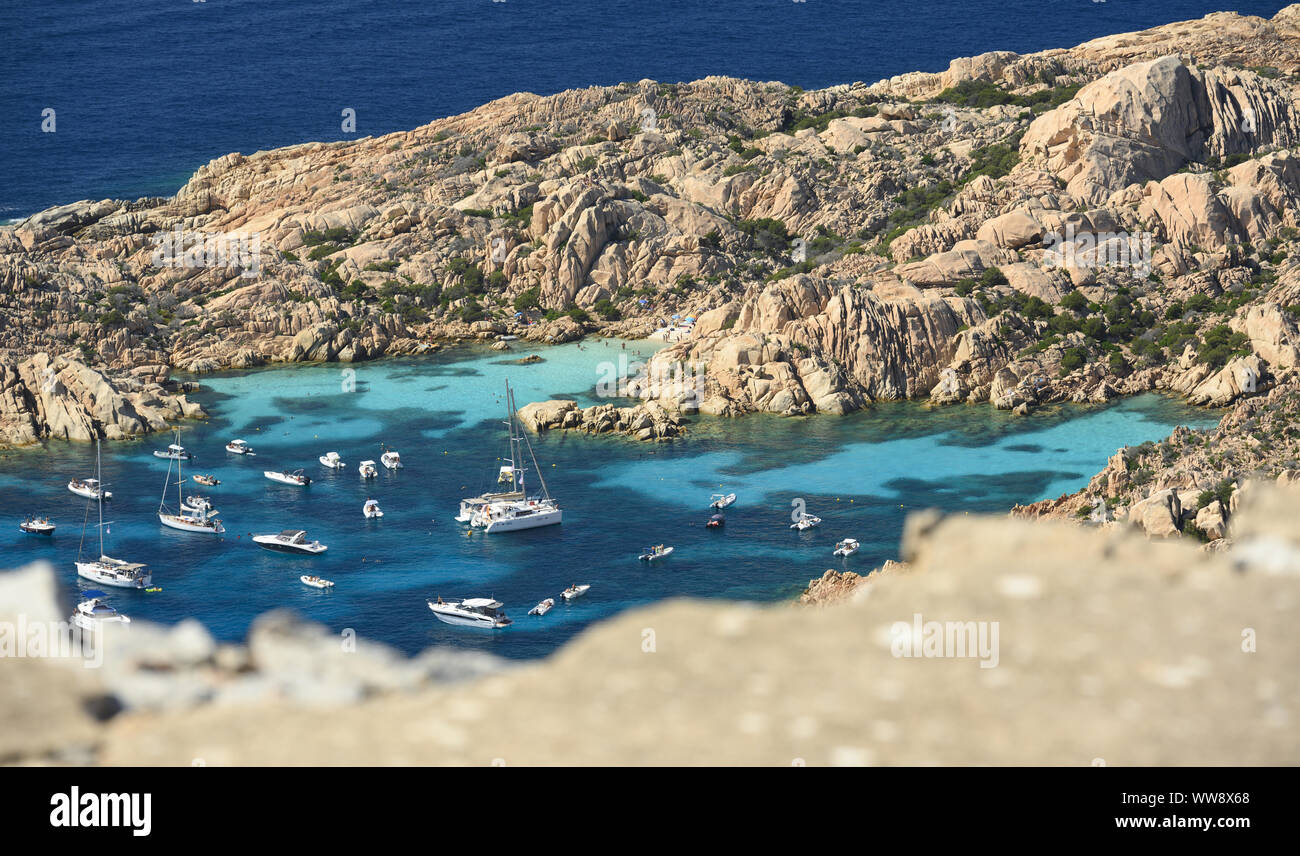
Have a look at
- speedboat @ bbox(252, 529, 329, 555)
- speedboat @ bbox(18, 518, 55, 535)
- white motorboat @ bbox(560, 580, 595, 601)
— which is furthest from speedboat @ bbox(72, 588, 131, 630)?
white motorboat @ bbox(560, 580, 595, 601)

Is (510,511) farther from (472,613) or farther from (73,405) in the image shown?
(73,405)

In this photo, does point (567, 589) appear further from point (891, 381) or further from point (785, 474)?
point (891, 381)

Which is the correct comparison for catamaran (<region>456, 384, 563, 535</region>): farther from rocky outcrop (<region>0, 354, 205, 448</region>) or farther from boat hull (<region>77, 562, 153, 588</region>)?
rocky outcrop (<region>0, 354, 205, 448</region>)

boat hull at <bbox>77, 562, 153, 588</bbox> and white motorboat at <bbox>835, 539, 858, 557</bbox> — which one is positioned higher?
white motorboat at <bbox>835, 539, 858, 557</bbox>

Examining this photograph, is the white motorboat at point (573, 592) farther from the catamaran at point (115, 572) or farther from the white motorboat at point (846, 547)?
the catamaran at point (115, 572)

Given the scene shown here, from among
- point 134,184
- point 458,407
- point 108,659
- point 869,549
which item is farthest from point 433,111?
point 108,659


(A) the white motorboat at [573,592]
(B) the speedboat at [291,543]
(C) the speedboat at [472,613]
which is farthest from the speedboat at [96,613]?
(A) the white motorboat at [573,592]
